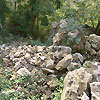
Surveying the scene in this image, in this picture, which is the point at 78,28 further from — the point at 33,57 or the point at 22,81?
the point at 22,81

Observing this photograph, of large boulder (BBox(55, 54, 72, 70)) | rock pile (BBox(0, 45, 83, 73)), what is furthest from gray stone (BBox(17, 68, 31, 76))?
large boulder (BBox(55, 54, 72, 70))

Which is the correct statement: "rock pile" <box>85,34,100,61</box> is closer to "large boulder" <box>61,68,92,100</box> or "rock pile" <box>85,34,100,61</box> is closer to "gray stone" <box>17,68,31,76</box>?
"large boulder" <box>61,68,92,100</box>

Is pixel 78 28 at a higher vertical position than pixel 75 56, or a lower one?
higher

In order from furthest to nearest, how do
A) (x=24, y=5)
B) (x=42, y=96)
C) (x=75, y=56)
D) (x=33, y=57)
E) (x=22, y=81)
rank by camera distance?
(x=24, y=5) < (x=33, y=57) < (x=75, y=56) < (x=22, y=81) < (x=42, y=96)

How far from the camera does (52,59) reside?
4.04 meters

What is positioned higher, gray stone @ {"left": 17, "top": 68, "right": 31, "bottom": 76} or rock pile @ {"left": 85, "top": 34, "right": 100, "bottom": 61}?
rock pile @ {"left": 85, "top": 34, "right": 100, "bottom": 61}

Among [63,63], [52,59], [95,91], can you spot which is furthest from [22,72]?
[95,91]

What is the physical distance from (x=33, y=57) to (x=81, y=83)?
7.00 feet

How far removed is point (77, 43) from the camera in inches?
184

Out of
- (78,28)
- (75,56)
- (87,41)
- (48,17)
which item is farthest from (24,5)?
(75,56)

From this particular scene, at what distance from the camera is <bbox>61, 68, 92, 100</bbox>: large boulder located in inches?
92.1

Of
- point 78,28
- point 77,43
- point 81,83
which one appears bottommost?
point 81,83

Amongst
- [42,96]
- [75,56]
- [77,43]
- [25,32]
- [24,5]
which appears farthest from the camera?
[25,32]

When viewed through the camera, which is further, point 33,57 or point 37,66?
point 33,57
